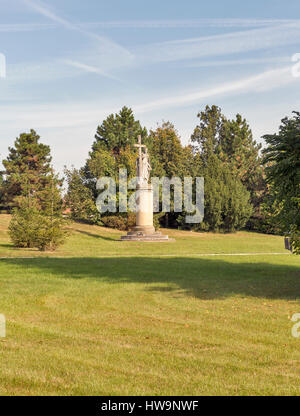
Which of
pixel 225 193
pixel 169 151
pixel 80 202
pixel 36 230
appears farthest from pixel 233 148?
pixel 36 230

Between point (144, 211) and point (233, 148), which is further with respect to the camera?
point (233, 148)

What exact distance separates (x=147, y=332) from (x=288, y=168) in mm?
6650

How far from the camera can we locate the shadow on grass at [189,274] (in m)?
13.9

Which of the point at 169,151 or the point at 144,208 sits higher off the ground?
the point at 169,151

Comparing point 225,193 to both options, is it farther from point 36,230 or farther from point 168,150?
point 36,230

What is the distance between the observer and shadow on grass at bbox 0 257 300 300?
45.6 feet

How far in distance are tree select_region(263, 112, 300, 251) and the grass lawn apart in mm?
2330

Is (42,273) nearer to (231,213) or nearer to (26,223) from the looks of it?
(26,223)

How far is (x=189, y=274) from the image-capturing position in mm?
17109

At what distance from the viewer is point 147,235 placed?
36.9 metres

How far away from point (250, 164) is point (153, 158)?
17.0 m

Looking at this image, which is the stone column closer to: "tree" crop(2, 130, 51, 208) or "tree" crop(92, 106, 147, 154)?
"tree" crop(2, 130, 51, 208)

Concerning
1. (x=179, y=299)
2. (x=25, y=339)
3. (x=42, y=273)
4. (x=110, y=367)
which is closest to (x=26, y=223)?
(x=42, y=273)

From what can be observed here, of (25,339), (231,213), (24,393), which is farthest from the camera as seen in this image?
(231,213)
